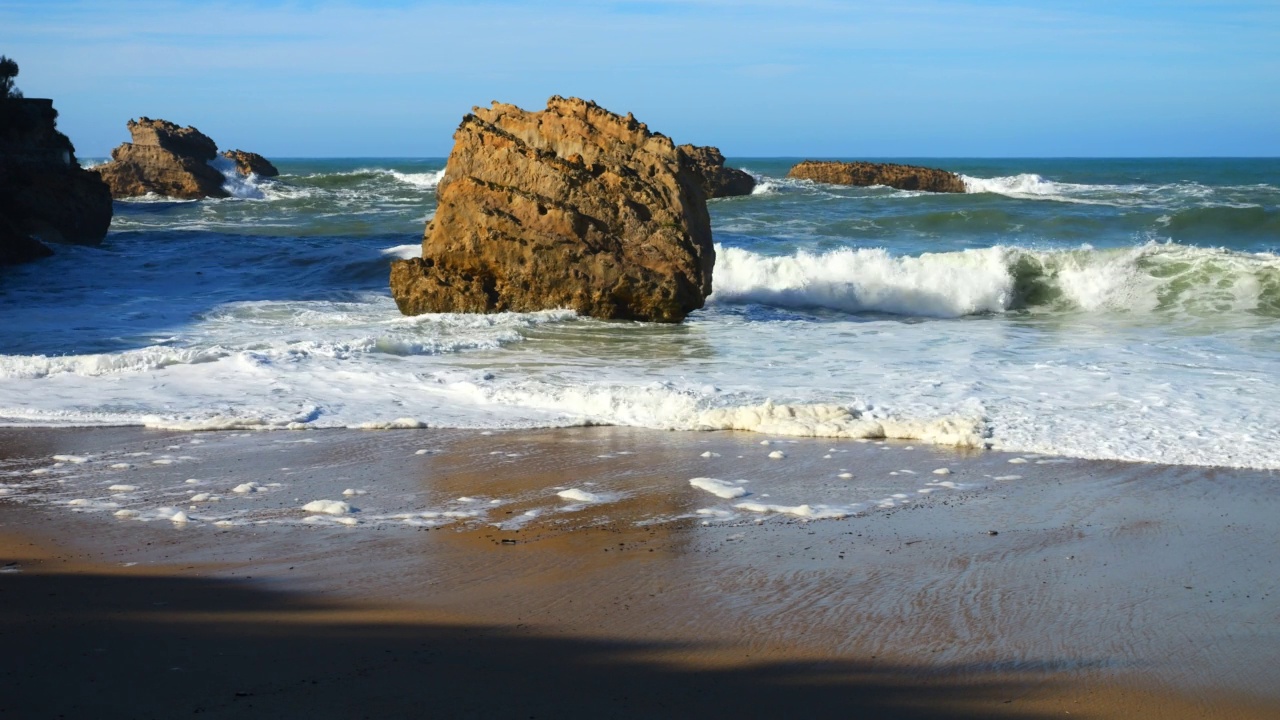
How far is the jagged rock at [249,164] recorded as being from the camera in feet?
157

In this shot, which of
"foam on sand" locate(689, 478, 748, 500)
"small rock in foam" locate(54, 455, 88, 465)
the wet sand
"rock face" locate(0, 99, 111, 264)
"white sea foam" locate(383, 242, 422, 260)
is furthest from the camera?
"rock face" locate(0, 99, 111, 264)

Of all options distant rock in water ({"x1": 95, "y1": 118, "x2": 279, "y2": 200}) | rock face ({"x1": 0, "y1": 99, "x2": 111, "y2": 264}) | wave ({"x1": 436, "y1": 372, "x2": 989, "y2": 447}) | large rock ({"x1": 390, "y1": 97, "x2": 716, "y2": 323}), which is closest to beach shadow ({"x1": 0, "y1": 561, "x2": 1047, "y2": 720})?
wave ({"x1": 436, "y1": 372, "x2": 989, "y2": 447})

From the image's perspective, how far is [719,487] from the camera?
19.3 ft

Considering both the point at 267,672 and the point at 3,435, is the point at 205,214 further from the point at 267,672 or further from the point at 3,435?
the point at 267,672

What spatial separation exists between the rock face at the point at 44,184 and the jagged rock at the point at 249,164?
81.7ft

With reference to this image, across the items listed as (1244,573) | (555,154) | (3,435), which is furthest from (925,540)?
(555,154)

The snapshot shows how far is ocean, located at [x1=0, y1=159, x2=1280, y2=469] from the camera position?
749cm

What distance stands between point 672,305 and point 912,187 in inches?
1393

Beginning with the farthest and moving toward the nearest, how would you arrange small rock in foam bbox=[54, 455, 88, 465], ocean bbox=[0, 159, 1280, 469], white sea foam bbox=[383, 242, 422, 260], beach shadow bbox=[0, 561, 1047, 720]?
1. white sea foam bbox=[383, 242, 422, 260]
2. ocean bbox=[0, 159, 1280, 469]
3. small rock in foam bbox=[54, 455, 88, 465]
4. beach shadow bbox=[0, 561, 1047, 720]

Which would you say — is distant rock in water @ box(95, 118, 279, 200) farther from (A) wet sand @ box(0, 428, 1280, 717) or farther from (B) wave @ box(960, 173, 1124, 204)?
(A) wet sand @ box(0, 428, 1280, 717)

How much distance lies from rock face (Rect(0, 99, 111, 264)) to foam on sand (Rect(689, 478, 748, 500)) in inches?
685

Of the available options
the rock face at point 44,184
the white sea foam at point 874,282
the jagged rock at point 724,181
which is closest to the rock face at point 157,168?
the jagged rock at point 724,181

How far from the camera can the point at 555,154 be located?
44.0 feet

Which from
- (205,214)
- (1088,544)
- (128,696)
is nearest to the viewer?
(128,696)
